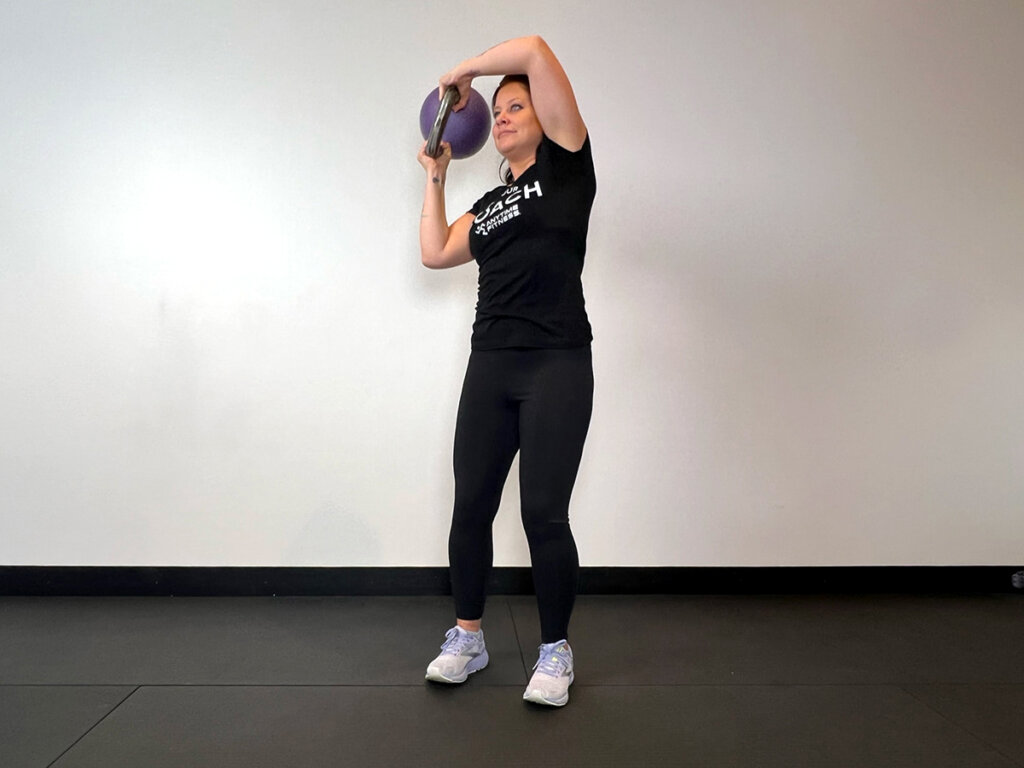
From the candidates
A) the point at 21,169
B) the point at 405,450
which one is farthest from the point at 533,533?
the point at 21,169

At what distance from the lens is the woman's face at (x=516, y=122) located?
187cm

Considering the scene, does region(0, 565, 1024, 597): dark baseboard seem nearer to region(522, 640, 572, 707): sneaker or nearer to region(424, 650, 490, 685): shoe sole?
region(424, 650, 490, 685): shoe sole

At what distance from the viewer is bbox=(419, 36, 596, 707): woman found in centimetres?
182

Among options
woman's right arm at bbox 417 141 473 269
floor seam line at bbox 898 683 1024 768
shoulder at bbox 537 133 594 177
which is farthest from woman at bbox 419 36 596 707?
floor seam line at bbox 898 683 1024 768

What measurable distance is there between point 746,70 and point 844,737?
2120mm

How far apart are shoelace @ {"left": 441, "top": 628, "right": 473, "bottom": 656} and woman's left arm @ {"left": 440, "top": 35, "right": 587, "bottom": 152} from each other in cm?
114

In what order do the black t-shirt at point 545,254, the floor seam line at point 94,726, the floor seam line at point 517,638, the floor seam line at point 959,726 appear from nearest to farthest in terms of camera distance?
the floor seam line at point 94,726 → the floor seam line at point 959,726 → the black t-shirt at point 545,254 → the floor seam line at point 517,638

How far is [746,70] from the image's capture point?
2.83 metres

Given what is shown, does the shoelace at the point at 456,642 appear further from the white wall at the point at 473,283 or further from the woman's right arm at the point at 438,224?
the woman's right arm at the point at 438,224

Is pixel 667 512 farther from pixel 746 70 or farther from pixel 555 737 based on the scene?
pixel 746 70

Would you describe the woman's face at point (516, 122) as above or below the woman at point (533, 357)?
above

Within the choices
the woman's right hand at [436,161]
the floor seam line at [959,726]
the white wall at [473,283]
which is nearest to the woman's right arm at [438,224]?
the woman's right hand at [436,161]

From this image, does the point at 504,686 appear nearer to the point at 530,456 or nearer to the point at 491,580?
the point at 530,456

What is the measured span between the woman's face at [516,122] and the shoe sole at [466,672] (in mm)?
1184
